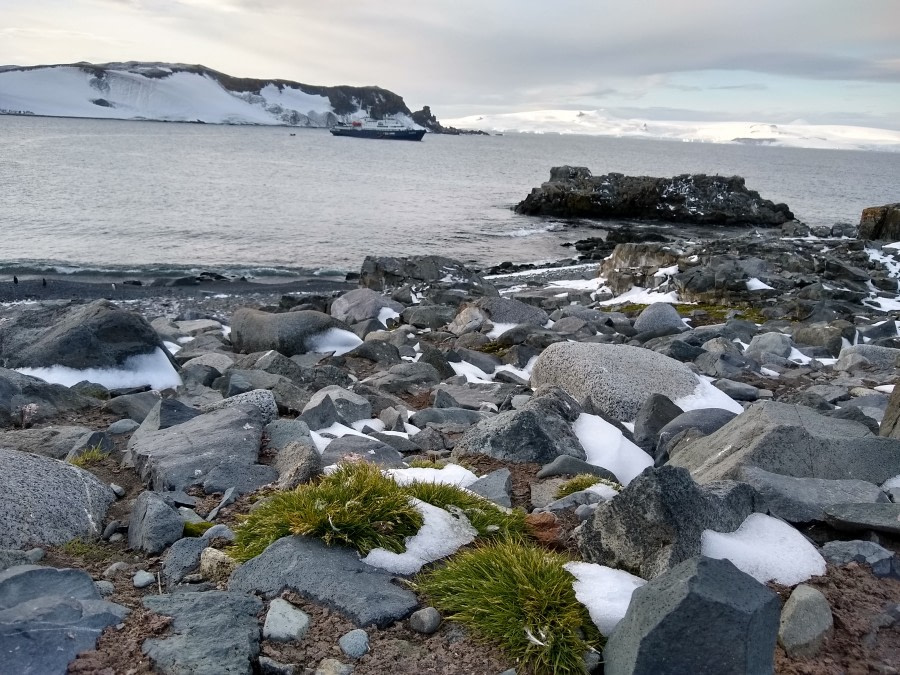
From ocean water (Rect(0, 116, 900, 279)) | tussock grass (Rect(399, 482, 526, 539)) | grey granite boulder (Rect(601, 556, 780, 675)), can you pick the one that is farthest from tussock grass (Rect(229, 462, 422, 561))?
Answer: ocean water (Rect(0, 116, 900, 279))

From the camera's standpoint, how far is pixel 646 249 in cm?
2730

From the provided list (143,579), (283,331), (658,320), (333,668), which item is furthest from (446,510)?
(658,320)

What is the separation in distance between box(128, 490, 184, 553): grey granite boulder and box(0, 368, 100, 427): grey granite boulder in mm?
3995

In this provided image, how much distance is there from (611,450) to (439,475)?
2.26 m

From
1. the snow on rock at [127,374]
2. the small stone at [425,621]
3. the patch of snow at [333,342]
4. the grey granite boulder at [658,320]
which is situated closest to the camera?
the small stone at [425,621]

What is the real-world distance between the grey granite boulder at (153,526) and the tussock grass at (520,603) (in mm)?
2006

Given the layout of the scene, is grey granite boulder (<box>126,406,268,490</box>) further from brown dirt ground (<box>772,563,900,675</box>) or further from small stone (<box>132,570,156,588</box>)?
brown dirt ground (<box>772,563,900,675</box>)

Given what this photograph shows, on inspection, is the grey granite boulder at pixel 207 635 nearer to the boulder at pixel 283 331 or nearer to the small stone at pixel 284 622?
the small stone at pixel 284 622

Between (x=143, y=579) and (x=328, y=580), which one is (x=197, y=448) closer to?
(x=143, y=579)

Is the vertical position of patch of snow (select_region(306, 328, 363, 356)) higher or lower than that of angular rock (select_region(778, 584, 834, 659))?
lower

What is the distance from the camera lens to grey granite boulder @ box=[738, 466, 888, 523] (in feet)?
17.5

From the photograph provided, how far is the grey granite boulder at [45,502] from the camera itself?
5023 millimetres

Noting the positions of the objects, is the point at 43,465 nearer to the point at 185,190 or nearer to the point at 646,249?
the point at 646,249

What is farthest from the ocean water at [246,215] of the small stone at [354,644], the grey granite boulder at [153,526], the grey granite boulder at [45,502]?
the small stone at [354,644]
